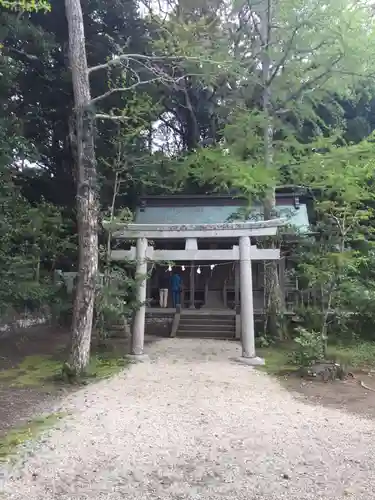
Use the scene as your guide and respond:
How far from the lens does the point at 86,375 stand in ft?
28.3

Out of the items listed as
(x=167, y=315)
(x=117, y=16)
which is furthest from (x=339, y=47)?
(x=167, y=315)

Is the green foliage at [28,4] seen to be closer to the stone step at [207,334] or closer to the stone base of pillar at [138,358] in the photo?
the stone base of pillar at [138,358]

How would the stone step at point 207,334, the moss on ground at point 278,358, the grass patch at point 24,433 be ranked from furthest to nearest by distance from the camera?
the stone step at point 207,334
the moss on ground at point 278,358
the grass patch at point 24,433

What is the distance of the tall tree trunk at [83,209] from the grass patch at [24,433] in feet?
7.15

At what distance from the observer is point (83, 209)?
355 inches

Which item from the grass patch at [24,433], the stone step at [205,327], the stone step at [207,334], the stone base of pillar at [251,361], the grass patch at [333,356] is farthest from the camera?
the stone step at [205,327]

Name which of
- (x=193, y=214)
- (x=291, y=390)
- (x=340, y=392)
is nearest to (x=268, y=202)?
(x=193, y=214)

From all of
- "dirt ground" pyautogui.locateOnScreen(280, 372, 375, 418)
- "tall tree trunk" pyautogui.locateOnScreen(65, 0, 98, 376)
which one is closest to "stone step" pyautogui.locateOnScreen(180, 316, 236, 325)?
"dirt ground" pyautogui.locateOnScreen(280, 372, 375, 418)

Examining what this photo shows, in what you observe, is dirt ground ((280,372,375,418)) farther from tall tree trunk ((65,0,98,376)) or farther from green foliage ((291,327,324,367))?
tall tree trunk ((65,0,98,376))

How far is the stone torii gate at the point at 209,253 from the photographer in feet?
35.0

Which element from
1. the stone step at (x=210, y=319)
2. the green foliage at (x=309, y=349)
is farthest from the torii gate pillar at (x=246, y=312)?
the stone step at (x=210, y=319)

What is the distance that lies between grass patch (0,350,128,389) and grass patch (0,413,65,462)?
1.90 meters

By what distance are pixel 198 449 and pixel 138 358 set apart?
5.68m

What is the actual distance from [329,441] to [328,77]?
10.8m
